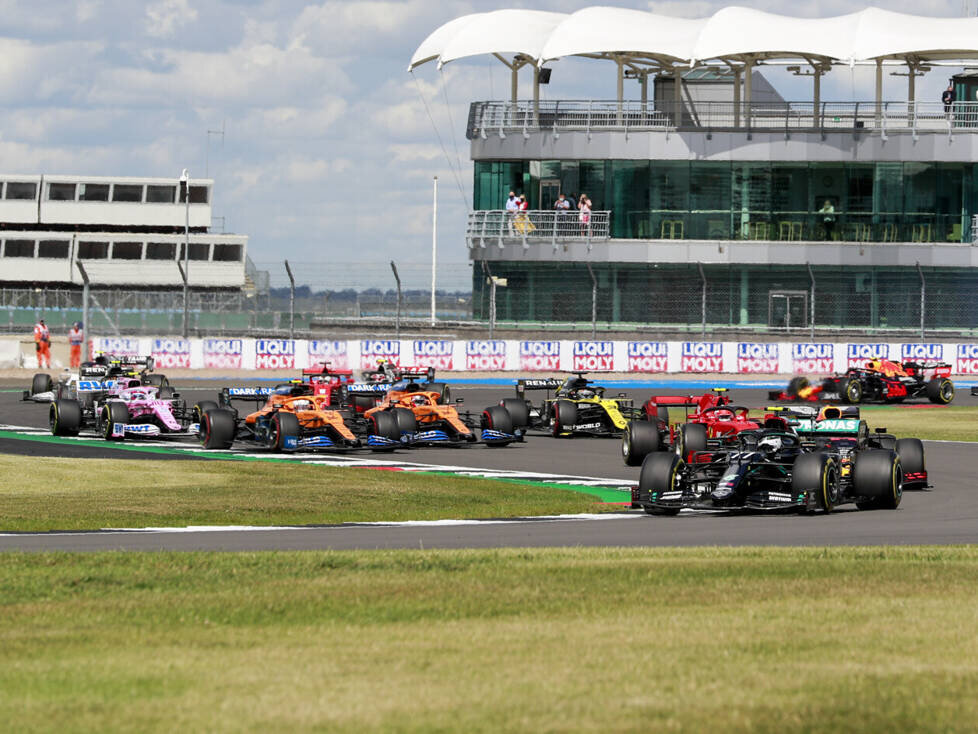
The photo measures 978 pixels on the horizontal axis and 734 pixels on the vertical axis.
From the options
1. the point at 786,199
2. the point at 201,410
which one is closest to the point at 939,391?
the point at 201,410

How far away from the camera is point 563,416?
28531 millimetres

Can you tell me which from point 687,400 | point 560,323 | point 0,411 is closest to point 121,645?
point 687,400

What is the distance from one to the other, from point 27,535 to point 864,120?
5464 cm

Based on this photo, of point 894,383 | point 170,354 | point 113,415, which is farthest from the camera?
point 170,354

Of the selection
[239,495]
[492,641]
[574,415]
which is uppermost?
[574,415]

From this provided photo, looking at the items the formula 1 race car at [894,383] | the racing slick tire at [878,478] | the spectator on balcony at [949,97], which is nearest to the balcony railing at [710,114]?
the spectator on balcony at [949,97]

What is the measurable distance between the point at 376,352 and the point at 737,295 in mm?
18426

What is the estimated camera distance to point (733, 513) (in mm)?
17734

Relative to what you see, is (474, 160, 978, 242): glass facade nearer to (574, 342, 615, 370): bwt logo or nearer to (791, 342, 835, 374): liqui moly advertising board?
(791, 342, 835, 374): liqui moly advertising board

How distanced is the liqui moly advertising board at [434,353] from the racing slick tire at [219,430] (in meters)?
23.2

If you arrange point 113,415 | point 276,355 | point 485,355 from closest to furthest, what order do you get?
point 113,415, point 276,355, point 485,355

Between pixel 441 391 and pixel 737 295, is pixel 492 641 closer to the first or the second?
pixel 441 391

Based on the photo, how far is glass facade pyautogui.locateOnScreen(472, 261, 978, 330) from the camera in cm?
5866

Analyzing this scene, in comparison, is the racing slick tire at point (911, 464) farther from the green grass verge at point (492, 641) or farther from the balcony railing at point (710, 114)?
the balcony railing at point (710, 114)
